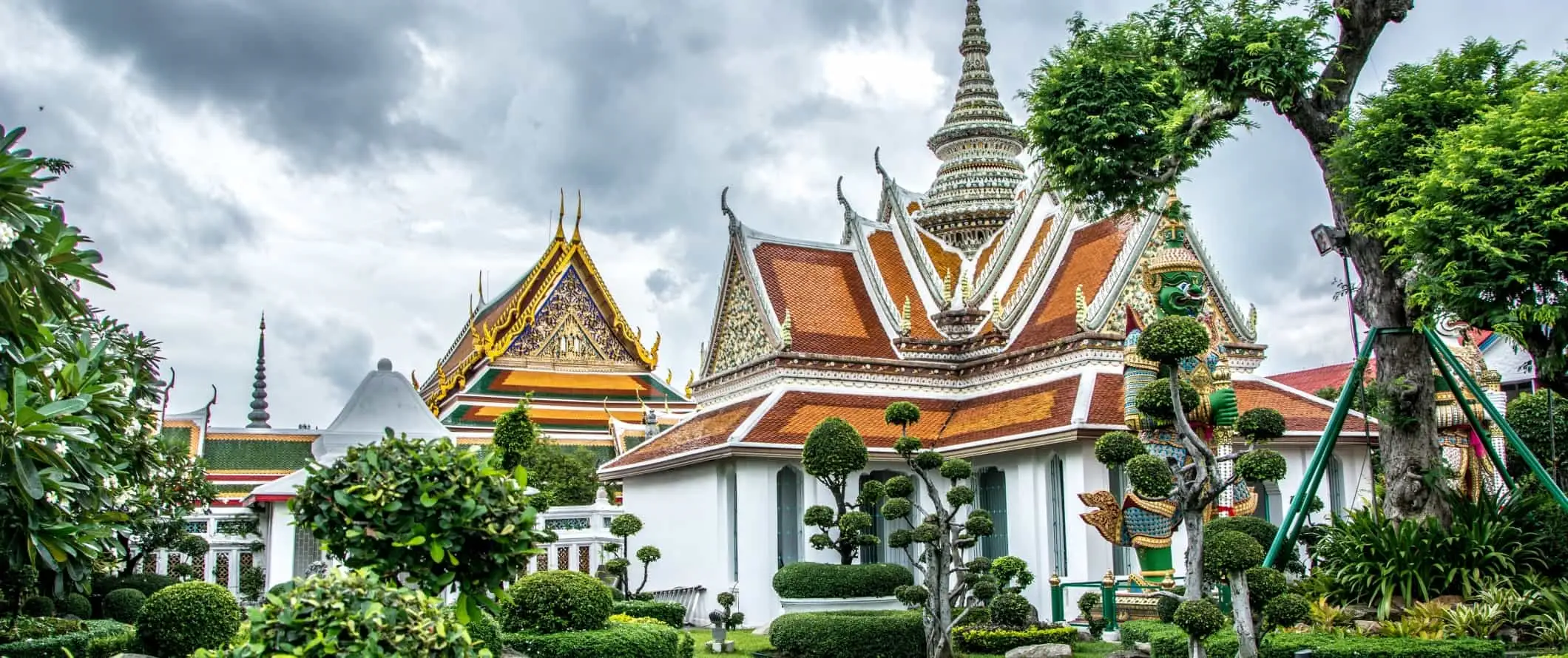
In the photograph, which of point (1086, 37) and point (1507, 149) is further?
point (1086, 37)

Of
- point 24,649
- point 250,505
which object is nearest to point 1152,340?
point 24,649

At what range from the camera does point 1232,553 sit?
358 inches

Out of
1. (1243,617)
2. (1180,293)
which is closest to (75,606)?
(1180,293)

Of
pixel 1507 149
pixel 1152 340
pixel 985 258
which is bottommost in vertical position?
pixel 1152 340

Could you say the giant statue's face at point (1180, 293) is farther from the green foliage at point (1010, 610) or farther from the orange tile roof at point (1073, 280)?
the orange tile roof at point (1073, 280)

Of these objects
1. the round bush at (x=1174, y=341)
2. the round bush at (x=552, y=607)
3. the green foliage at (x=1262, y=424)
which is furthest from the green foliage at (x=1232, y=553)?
the round bush at (x=552, y=607)

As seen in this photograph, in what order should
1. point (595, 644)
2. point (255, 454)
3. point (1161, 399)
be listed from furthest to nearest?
1. point (255, 454)
2. point (595, 644)
3. point (1161, 399)

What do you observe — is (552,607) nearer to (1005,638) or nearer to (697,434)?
(1005,638)

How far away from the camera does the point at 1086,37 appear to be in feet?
44.4

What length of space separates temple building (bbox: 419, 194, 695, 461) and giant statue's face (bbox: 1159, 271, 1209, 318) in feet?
74.8

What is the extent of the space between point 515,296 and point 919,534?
27.1 meters

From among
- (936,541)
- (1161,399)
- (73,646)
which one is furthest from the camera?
(936,541)

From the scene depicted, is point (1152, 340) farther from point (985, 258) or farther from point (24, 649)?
point (985, 258)

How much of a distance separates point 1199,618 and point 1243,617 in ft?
1.06
